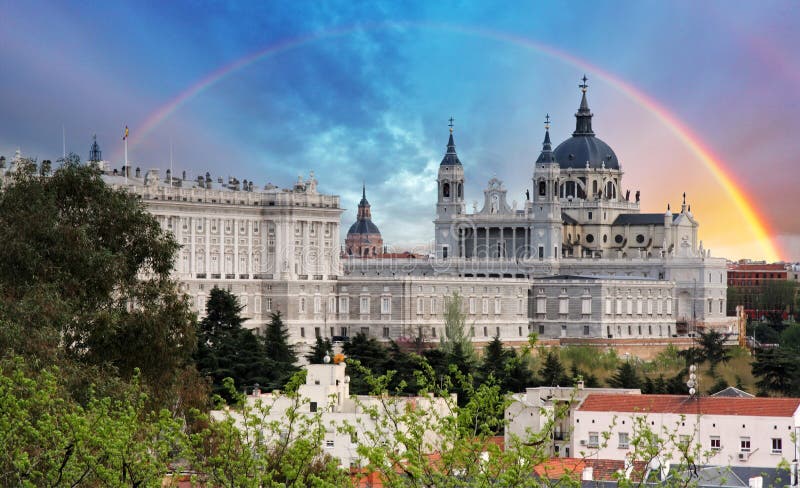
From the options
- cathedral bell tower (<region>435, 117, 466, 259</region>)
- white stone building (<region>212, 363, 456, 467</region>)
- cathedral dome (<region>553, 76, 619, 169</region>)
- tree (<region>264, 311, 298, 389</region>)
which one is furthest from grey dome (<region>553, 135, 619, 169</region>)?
white stone building (<region>212, 363, 456, 467</region>)

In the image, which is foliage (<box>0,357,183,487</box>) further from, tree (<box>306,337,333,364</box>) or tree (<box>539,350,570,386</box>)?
tree (<box>306,337,333,364</box>)

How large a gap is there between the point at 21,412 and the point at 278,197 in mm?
94253

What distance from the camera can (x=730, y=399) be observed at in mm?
59688

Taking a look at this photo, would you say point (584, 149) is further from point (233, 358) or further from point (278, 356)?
point (233, 358)

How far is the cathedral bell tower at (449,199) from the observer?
151375 millimetres

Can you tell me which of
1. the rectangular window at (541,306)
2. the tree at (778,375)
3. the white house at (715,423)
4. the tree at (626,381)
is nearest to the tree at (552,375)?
the tree at (626,381)

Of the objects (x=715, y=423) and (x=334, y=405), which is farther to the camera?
(x=334, y=405)

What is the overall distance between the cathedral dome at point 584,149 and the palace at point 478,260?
0.15m

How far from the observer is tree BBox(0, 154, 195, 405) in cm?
4319

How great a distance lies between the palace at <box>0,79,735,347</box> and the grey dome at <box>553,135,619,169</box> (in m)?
0.15

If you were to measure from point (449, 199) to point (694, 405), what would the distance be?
9407cm

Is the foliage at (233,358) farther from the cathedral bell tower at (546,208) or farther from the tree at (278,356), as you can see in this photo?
the cathedral bell tower at (546,208)

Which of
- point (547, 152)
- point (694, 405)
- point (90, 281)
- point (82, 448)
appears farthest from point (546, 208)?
point (82, 448)

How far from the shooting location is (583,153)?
16162cm
